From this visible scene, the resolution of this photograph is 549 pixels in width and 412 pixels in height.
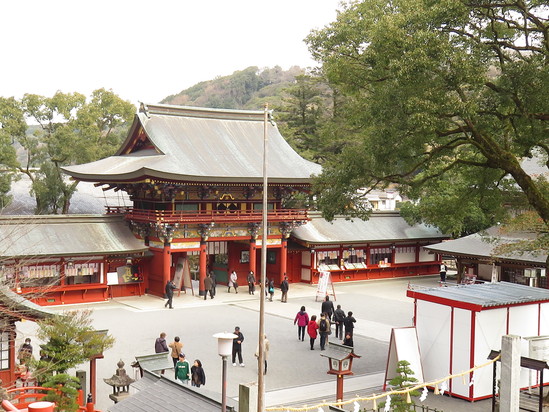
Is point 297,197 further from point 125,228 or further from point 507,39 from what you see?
point 507,39

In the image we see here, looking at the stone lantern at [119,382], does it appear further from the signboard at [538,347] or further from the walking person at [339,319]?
the signboard at [538,347]

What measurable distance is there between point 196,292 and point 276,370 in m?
14.7

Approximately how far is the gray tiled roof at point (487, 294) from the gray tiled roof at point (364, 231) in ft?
53.0

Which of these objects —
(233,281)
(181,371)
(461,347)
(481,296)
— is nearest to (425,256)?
(233,281)

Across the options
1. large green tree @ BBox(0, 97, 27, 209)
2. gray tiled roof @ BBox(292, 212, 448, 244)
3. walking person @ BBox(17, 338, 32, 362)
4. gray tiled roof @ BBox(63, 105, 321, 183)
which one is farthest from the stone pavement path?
large green tree @ BBox(0, 97, 27, 209)

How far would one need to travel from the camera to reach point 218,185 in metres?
33.3

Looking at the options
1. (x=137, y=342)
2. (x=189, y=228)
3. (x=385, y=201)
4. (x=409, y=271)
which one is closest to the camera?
(x=137, y=342)

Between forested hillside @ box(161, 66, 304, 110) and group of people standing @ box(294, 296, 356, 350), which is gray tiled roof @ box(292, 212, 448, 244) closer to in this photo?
group of people standing @ box(294, 296, 356, 350)

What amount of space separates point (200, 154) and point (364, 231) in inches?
465

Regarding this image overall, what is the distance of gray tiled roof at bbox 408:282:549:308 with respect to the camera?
57.6 feet

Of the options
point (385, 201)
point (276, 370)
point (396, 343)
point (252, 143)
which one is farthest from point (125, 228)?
point (385, 201)

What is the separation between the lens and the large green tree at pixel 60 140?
46.9 m

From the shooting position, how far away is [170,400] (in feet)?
36.8

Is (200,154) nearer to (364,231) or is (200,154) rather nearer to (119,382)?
(364,231)
